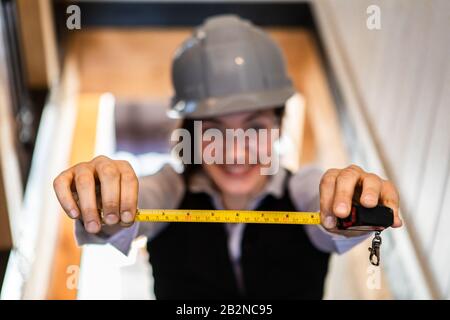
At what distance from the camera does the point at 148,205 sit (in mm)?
1224

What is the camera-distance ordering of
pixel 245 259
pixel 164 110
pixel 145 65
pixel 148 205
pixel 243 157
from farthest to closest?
1. pixel 145 65
2. pixel 164 110
3. pixel 245 259
4. pixel 243 157
5. pixel 148 205

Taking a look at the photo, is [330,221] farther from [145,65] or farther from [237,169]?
[145,65]

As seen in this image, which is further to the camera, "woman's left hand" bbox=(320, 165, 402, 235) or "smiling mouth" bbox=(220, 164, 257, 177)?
"smiling mouth" bbox=(220, 164, 257, 177)

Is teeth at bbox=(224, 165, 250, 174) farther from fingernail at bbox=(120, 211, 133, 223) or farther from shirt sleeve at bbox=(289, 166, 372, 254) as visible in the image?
fingernail at bbox=(120, 211, 133, 223)

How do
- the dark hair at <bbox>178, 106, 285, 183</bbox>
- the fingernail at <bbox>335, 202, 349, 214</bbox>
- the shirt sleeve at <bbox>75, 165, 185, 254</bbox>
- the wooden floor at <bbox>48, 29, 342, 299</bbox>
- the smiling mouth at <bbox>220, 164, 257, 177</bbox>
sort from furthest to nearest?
the wooden floor at <bbox>48, 29, 342, 299</bbox>
the dark hair at <bbox>178, 106, 285, 183</bbox>
the smiling mouth at <bbox>220, 164, 257, 177</bbox>
the shirt sleeve at <bbox>75, 165, 185, 254</bbox>
the fingernail at <bbox>335, 202, 349, 214</bbox>

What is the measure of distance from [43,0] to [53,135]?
0.53 metres

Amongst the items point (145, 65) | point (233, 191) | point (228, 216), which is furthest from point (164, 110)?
point (228, 216)

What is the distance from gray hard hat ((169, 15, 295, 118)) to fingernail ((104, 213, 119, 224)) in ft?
1.94

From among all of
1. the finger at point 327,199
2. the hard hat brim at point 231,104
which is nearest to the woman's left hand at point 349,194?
the finger at point 327,199

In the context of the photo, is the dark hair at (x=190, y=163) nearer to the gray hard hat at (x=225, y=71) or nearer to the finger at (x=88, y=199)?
the gray hard hat at (x=225, y=71)

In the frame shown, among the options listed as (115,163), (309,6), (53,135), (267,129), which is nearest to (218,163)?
(267,129)

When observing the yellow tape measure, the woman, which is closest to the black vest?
the woman

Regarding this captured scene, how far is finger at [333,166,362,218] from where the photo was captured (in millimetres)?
904

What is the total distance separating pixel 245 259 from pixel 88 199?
60 cm
